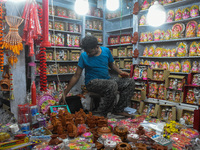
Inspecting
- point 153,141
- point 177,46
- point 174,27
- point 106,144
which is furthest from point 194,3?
point 106,144

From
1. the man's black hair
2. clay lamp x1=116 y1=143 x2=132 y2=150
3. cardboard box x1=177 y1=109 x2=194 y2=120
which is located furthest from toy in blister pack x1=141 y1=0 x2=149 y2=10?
clay lamp x1=116 y1=143 x2=132 y2=150

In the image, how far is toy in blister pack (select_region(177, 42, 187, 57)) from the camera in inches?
126

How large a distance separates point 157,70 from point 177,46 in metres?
0.78

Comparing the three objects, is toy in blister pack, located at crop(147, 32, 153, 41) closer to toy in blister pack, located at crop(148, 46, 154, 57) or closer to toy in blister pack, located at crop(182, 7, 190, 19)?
toy in blister pack, located at crop(148, 46, 154, 57)

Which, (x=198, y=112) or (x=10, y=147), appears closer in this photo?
(x=10, y=147)

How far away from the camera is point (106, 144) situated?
141 cm

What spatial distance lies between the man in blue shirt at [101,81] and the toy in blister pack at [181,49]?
135 centimetres

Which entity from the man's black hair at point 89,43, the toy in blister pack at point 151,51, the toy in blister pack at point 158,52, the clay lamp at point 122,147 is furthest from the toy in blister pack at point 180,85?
the clay lamp at point 122,147

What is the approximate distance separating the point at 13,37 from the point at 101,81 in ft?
4.23

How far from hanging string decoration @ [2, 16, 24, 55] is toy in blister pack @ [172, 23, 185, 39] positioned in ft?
9.17

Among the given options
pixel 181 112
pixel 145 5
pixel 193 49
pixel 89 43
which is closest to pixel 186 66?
pixel 193 49

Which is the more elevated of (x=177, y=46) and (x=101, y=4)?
(x=101, y=4)

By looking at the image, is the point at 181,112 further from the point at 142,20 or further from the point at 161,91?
the point at 142,20

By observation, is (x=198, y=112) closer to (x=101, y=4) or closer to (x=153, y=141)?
(x=153, y=141)
